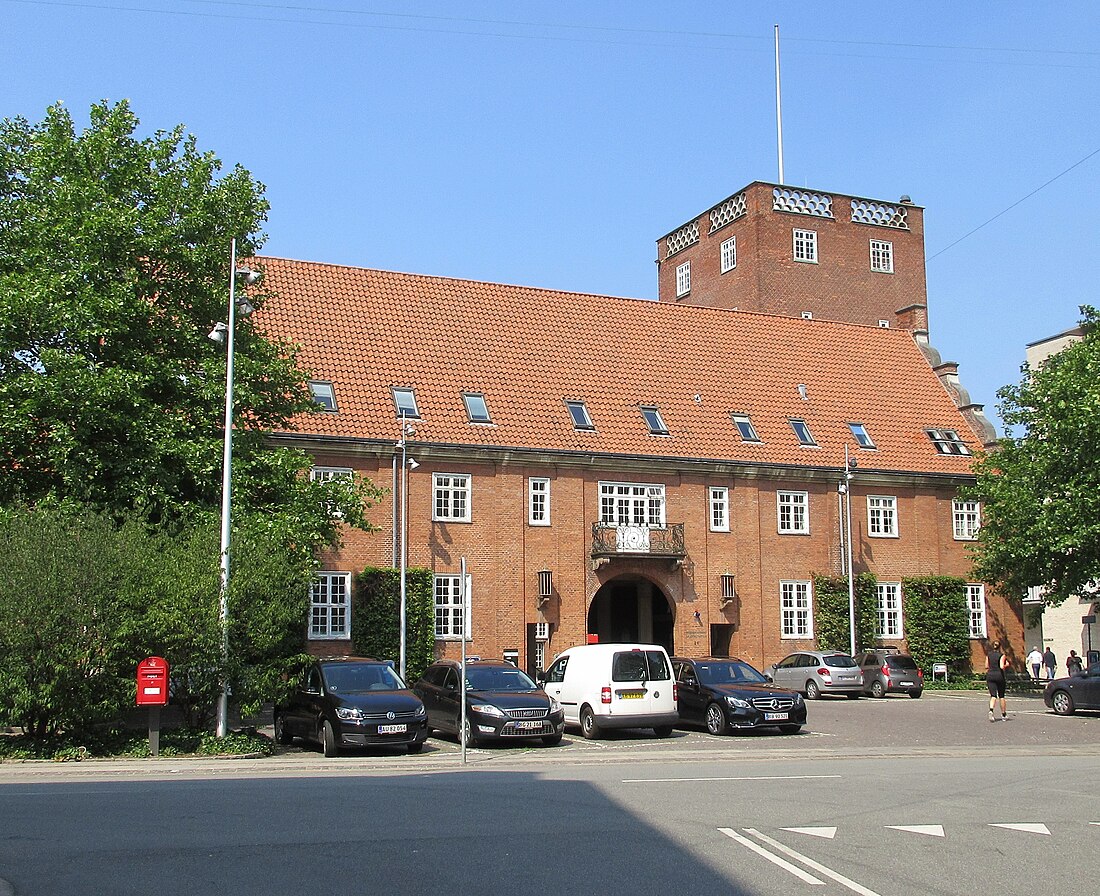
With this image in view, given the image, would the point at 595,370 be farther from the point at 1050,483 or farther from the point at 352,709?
the point at 352,709

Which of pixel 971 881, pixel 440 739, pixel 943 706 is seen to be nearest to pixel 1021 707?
pixel 943 706

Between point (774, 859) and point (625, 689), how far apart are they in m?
14.8

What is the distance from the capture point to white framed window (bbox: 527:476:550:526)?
39594 millimetres

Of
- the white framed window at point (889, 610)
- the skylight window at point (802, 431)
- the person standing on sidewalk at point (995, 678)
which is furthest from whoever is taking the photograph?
the skylight window at point (802, 431)

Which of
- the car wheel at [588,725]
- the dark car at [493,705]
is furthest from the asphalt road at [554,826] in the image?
the car wheel at [588,725]

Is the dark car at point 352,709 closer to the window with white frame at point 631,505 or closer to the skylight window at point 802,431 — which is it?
the window with white frame at point 631,505

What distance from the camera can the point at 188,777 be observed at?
59.7 ft

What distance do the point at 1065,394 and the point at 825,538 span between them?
9529 millimetres

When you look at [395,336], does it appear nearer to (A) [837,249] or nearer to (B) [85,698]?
(B) [85,698]

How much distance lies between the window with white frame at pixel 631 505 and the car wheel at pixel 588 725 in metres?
15.3

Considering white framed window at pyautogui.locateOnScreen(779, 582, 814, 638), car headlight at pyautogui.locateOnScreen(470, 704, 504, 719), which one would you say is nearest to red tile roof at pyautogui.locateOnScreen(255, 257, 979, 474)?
white framed window at pyautogui.locateOnScreen(779, 582, 814, 638)

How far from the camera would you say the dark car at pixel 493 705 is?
A: 22828mm

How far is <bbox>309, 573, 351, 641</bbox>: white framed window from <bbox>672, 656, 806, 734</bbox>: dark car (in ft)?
41.1

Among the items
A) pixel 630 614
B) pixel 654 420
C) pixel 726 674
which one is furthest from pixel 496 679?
pixel 630 614
